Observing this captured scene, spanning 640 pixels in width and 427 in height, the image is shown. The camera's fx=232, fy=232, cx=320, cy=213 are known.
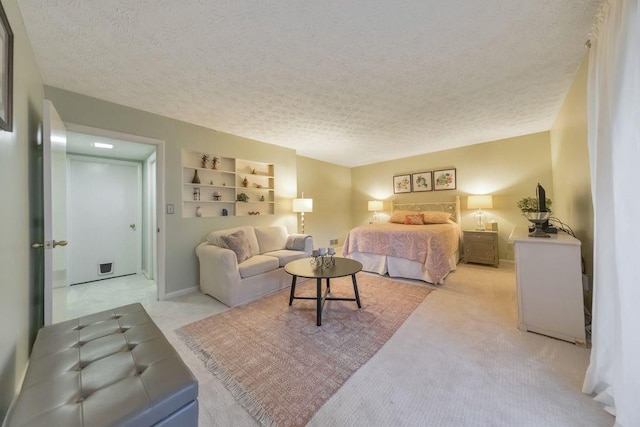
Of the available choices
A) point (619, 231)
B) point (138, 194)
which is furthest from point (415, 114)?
point (138, 194)

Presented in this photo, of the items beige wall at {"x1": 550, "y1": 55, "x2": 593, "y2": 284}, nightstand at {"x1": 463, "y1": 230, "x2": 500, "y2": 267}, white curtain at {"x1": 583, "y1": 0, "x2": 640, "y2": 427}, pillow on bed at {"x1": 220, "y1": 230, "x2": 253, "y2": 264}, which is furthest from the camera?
nightstand at {"x1": 463, "y1": 230, "x2": 500, "y2": 267}

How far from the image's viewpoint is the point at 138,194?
414 centimetres

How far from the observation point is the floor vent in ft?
12.4

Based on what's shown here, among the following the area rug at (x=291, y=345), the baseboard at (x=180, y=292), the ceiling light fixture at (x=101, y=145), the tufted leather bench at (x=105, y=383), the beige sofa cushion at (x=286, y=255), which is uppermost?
the ceiling light fixture at (x=101, y=145)

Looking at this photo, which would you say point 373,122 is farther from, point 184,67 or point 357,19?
point 184,67

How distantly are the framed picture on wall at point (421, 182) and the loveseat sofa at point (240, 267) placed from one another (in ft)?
10.7

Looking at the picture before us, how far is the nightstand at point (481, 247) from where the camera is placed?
13.3ft

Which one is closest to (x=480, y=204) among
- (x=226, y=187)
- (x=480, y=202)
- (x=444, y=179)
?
(x=480, y=202)

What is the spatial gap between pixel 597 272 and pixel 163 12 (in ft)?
9.93

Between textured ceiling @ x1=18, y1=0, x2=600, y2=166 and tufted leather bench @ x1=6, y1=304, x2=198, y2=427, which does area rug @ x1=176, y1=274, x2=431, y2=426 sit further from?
textured ceiling @ x1=18, y1=0, x2=600, y2=166

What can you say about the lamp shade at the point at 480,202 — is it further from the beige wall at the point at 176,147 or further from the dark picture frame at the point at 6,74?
the dark picture frame at the point at 6,74

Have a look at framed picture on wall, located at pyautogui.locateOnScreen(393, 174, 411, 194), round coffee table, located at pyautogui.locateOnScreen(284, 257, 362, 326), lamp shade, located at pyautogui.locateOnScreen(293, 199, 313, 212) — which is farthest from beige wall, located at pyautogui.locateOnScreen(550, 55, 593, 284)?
lamp shade, located at pyautogui.locateOnScreen(293, 199, 313, 212)

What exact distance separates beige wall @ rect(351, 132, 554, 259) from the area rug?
286 cm

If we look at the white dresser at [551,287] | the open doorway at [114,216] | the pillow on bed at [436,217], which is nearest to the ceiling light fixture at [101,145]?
the open doorway at [114,216]
